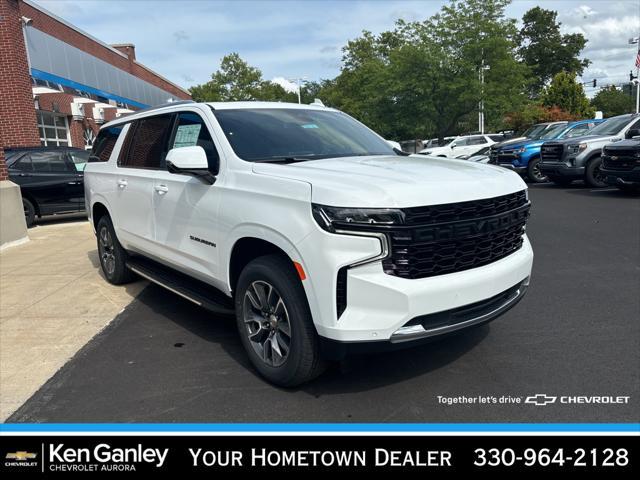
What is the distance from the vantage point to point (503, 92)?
30.4 meters

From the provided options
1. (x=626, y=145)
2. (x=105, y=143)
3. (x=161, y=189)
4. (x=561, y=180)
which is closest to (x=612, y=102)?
(x=561, y=180)

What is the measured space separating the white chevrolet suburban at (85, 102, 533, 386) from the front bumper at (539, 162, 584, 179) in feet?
37.1

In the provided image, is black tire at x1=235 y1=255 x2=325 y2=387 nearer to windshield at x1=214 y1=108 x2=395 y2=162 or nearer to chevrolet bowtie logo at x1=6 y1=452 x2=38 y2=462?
windshield at x1=214 y1=108 x2=395 y2=162

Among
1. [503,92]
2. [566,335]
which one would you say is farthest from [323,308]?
[503,92]

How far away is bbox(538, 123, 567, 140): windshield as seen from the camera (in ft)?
57.9

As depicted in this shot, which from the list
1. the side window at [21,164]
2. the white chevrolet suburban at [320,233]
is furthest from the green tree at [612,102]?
the white chevrolet suburban at [320,233]

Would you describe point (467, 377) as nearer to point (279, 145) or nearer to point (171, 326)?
point (279, 145)

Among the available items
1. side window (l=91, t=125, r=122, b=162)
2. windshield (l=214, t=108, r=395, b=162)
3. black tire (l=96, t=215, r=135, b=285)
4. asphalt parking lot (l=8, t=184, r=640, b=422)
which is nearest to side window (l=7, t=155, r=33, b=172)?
side window (l=91, t=125, r=122, b=162)

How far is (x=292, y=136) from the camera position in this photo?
4.32 meters

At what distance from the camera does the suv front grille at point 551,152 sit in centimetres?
1479

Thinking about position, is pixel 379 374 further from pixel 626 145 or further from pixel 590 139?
pixel 590 139

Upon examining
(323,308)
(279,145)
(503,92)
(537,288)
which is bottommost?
(537,288)

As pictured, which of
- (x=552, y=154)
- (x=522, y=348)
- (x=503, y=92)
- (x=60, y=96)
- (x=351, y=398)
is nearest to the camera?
(x=351, y=398)

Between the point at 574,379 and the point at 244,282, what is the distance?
2.27 meters
